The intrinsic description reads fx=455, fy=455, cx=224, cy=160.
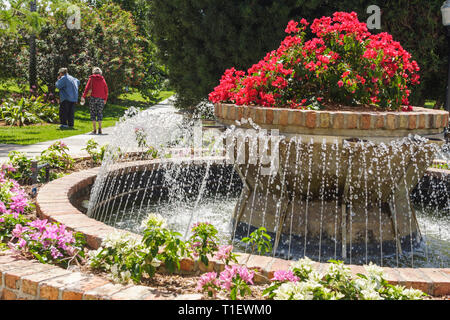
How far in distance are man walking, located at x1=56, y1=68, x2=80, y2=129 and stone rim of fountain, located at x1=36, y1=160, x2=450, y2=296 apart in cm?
903

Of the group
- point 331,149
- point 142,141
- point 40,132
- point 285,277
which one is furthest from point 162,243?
point 40,132

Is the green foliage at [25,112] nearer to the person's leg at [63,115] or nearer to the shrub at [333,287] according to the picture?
the person's leg at [63,115]

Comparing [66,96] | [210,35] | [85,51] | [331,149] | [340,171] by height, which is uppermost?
[85,51]

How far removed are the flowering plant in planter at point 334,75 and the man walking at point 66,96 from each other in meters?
9.82

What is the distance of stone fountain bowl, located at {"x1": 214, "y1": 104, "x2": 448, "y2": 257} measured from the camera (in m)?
3.64

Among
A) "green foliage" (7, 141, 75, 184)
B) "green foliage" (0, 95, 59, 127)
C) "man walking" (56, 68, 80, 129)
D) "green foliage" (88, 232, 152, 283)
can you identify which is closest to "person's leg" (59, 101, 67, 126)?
"man walking" (56, 68, 80, 129)

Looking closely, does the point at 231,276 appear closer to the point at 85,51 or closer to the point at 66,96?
the point at 66,96

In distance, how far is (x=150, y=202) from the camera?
5.91 meters

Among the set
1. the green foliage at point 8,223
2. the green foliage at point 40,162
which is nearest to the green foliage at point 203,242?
the green foliage at point 8,223

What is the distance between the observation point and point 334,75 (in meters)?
4.20

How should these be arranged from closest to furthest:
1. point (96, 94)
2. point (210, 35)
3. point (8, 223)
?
1. point (8, 223)
2. point (210, 35)
3. point (96, 94)

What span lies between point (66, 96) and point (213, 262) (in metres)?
11.5

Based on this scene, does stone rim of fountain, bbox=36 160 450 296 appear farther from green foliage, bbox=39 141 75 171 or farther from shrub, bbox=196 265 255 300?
green foliage, bbox=39 141 75 171

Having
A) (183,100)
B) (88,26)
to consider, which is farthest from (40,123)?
(88,26)
